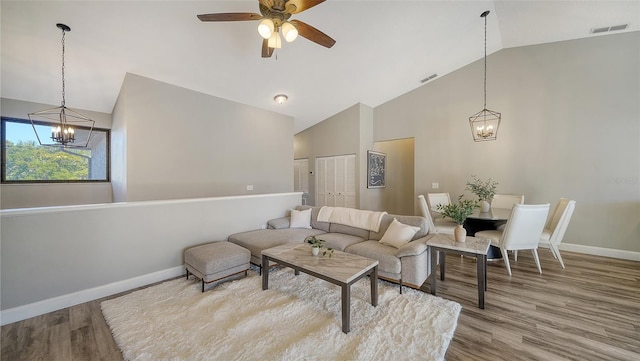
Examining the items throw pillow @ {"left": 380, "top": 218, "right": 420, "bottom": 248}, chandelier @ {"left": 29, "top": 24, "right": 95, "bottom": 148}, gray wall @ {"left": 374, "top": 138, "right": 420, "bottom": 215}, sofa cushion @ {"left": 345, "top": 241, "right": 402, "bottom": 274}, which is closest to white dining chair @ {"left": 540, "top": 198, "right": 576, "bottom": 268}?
throw pillow @ {"left": 380, "top": 218, "right": 420, "bottom": 248}

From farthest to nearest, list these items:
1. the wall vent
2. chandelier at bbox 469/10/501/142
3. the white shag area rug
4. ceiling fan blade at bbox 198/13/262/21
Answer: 1. the wall vent
2. chandelier at bbox 469/10/501/142
3. ceiling fan blade at bbox 198/13/262/21
4. the white shag area rug

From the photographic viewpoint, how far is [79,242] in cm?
248

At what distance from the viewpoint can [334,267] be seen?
225cm

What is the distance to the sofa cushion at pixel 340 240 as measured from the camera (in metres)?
3.15

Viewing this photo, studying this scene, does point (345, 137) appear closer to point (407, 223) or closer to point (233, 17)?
point (407, 223)

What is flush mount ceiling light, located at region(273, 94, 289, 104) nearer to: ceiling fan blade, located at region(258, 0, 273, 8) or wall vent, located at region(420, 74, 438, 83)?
ceiling fan blade, located at region(258, 0, 273, 8)

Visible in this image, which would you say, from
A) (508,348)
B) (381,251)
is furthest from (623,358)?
(381,251)

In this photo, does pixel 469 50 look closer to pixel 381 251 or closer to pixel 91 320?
pixel 381 251

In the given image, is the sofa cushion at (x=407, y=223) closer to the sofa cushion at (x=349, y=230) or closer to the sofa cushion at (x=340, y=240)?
the sofa cushion at (x=349, y=230)

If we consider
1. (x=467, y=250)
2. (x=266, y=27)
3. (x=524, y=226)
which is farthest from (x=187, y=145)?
(x=524, y=226)

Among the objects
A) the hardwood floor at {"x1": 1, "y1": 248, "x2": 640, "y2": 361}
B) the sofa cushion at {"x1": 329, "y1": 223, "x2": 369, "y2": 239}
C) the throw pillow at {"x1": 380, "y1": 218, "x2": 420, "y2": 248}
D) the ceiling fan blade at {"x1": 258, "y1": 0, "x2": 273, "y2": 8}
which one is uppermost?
the ceiling fan blade at {"x1": 258, "y1": 0, "x2": 273, "y2": 8}

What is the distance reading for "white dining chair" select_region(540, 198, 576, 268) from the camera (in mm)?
3189

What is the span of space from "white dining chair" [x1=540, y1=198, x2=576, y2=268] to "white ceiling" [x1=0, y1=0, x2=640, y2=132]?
2709 mm

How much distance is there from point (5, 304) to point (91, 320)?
755 millimetres
